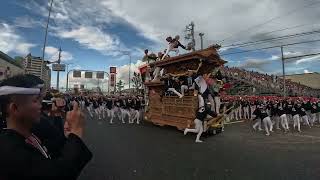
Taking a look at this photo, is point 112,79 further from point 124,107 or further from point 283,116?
point 283,116

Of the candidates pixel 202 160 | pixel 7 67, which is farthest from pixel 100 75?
pixel 202 160

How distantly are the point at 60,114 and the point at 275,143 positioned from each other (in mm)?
10188

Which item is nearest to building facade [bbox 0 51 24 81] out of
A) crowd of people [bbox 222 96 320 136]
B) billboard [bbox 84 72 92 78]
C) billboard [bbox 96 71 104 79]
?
billboard [bbox 84 72 92 78]

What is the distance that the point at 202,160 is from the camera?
883 cm

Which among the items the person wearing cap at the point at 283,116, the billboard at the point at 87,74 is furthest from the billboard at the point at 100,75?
the person wearing cap at the point at 283,116

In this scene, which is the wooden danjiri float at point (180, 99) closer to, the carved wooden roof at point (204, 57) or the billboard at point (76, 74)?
the carved wooden roof at point (204, 57)

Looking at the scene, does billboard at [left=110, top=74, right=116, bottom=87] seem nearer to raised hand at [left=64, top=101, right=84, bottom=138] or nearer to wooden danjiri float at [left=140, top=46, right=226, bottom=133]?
wooden danjiri float at [left=140, top=46, right=226, bottom=133]

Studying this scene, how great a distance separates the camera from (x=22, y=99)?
76.7 inches

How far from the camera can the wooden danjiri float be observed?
15367 millimetres

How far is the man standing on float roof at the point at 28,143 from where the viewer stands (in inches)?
67.7

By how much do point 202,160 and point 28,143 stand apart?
738cm

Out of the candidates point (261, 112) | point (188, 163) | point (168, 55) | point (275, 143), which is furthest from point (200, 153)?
point (168, 55)

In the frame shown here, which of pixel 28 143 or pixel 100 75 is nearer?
pixel 28 143

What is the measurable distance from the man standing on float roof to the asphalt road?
195 inches
